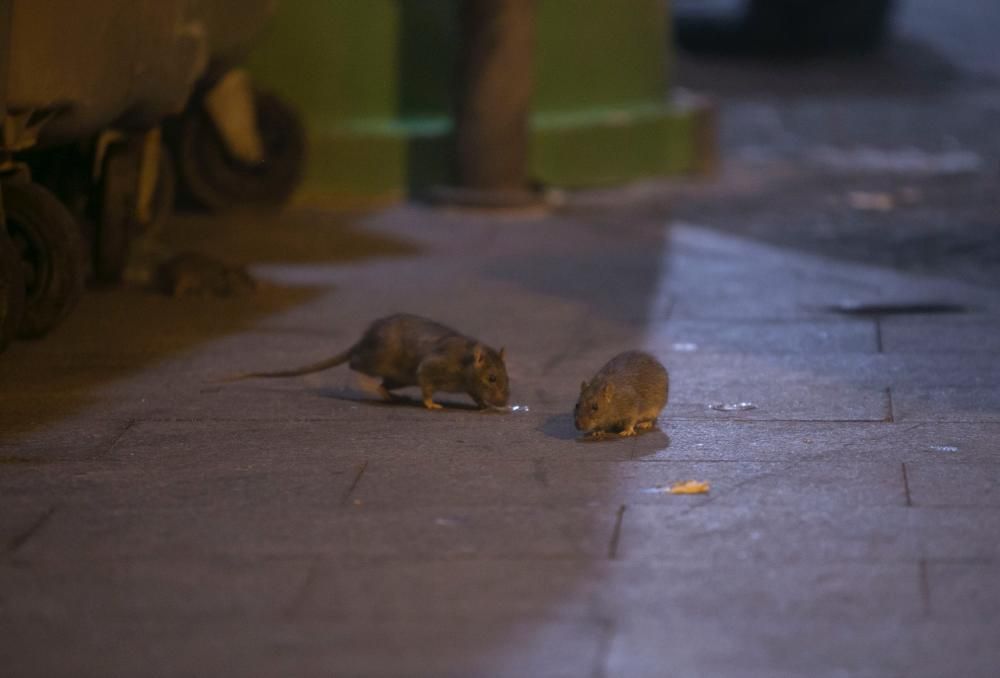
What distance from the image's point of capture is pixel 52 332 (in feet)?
25.1

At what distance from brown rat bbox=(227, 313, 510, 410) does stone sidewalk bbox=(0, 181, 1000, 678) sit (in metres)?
0.12

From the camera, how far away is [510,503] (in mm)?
4961

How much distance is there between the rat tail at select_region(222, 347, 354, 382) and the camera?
666cm

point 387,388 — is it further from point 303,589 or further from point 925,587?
point 925,587

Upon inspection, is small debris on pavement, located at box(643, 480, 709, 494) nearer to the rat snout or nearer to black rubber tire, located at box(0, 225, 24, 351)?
the rat snout

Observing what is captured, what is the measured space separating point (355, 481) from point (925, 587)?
196 centimetres

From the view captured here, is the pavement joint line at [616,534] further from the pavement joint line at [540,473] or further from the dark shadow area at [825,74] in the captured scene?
the dark shadow area at [825,74]

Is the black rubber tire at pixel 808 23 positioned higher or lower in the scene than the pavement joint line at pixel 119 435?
higher

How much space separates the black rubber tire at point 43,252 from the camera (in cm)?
716

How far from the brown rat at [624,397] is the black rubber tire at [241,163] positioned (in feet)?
19.6

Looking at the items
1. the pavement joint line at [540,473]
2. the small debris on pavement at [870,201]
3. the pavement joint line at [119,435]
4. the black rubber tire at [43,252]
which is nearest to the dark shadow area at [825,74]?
the small debris on pavement at [870,201]

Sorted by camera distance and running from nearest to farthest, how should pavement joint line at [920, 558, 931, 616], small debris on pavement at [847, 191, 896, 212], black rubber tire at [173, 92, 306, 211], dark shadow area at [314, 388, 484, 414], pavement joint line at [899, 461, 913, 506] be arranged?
pavement joint line at [920, 558, 931, 616]
pavement joint line at [899, 461, 913, 506]
dark shadow area at [314, 388, 484, 414]
black rubber tire at [173, 92, 306, 211]
small debris on pavement at [847, 191, 896, 212]

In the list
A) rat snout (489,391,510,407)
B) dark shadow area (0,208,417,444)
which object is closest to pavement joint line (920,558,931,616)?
rat snout (489,391,510,407)

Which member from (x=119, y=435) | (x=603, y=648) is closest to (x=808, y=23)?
(x=119, y=435)
